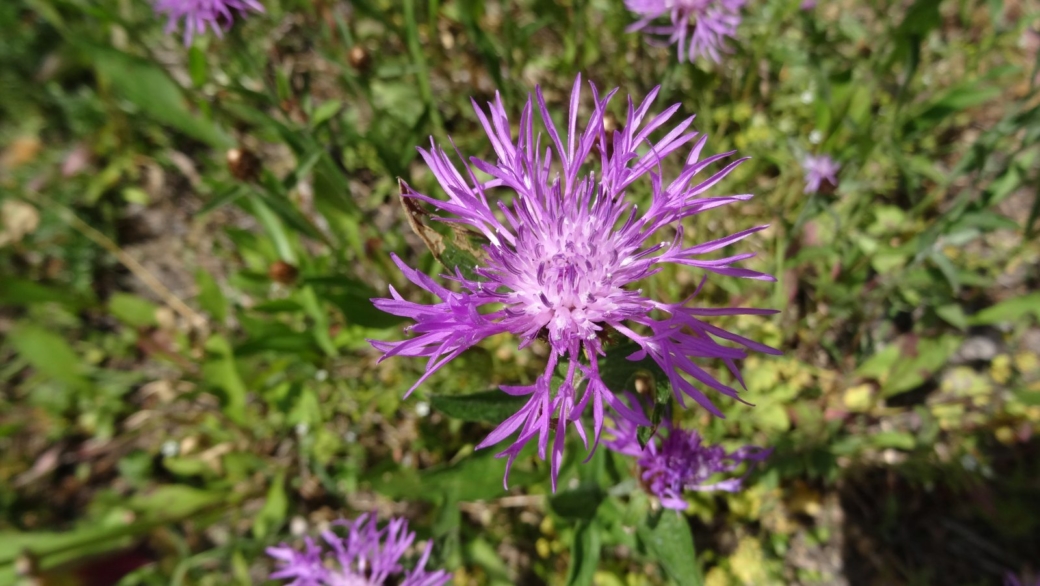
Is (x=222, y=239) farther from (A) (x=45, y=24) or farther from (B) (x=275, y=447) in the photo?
(A) (x=45, y=24)

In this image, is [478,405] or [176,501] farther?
[176,501]

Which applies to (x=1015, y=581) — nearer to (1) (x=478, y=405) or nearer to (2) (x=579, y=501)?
(2) (x=579, y=501)

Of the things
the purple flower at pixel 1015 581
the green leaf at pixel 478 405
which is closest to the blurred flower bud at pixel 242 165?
the green leaf at pixel 478 405

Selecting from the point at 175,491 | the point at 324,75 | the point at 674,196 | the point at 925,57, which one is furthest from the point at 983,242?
the point at 175,491

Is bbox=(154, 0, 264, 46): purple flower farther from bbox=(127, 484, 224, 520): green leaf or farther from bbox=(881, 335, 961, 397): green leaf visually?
bbox=(881, 335, 961, 397): green leaf

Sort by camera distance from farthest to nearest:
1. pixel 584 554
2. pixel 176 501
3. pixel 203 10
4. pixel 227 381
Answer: pixel 176 501 → pixel 227 381 → pixel 203 10 → pixel 584 554

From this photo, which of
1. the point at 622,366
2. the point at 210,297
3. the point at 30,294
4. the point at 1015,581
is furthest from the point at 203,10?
the point at 1015,581

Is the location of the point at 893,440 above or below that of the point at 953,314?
below

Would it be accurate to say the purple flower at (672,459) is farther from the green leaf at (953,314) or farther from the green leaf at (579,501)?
the green leaf at (953,314)
